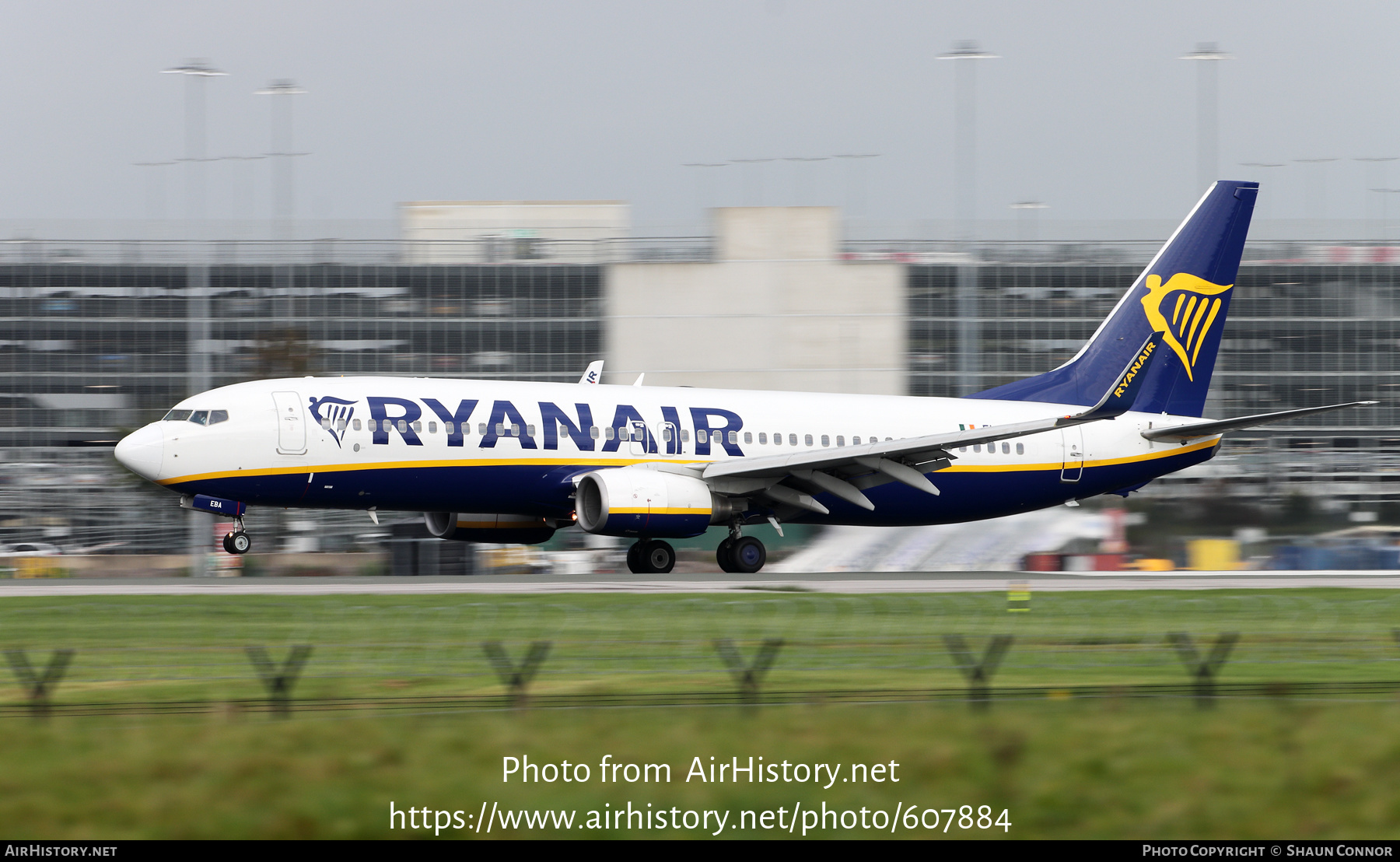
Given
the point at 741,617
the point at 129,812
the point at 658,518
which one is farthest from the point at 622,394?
the point at 129,812

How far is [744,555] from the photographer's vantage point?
33.1 m

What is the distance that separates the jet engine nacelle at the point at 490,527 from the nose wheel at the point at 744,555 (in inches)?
155

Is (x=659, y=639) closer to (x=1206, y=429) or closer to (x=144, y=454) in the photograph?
(x=144, y=454)

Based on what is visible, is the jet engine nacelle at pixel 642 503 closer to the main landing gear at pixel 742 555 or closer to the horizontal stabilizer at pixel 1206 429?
the main landing gear at pixel 742 555

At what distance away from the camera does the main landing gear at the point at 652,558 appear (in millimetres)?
33156

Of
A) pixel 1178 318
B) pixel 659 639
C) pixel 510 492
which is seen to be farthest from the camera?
pixel 1178 318

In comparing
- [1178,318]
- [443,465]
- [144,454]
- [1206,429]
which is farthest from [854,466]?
[144,454]

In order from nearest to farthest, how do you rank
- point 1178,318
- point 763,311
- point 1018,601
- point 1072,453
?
point 1018,601 → point 1072,453 → point 1178,318 → point 763,311

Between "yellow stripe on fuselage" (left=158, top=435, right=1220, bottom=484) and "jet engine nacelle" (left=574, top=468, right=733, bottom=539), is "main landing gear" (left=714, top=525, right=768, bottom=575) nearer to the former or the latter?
"jet engine nacelle" (left=574, top=468, right=733, bottom=539)

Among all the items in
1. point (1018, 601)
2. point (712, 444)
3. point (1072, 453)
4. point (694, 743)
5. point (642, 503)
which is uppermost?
point (712, 444)

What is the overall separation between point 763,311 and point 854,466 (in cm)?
4819

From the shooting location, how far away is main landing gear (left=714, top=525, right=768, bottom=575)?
33094 mm

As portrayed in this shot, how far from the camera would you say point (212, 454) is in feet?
96.1

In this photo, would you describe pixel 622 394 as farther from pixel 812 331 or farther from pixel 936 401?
pixel 812 331
